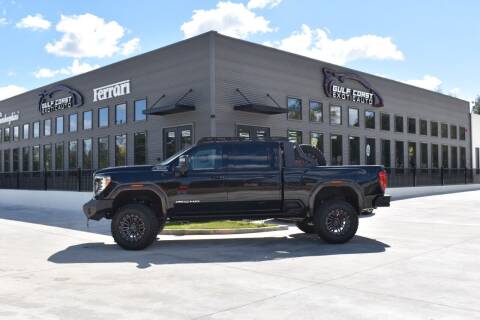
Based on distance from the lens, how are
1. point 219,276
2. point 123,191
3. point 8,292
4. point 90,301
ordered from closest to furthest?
point 90,301 → point 8,292 → point 219,276 → point 123,191

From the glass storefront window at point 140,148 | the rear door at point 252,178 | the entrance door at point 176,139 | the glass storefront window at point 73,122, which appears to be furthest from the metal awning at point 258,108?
the glass storefront window at point 73,122

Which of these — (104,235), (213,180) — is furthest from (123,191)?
(104,235)

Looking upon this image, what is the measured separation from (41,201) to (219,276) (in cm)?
1879

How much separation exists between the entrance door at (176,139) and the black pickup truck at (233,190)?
1012 centimetres

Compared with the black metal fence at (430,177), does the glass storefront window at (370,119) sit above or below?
above

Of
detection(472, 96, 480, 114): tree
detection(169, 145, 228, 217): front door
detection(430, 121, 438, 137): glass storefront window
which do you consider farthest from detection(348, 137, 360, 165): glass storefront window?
detection(472, 96, 480, 114): tree

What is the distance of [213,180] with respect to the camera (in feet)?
34.5

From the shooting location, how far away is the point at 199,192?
34.3ft

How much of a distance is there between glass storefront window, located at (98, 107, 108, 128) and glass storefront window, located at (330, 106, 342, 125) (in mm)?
11591

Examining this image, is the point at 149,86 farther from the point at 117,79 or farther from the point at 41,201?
the point at 41,201

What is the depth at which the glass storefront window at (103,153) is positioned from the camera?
84.9ft

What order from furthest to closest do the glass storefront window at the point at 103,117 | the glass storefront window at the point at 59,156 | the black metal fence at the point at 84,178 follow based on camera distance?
1. the glass storefront window at the point at 59,156
2. the glass storefront window at the point at 103,117
3. the black metal fence at the point at 84,178

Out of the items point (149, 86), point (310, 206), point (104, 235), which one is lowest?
point (104, 235)

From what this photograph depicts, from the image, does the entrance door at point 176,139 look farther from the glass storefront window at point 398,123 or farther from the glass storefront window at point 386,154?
the glass storefront window at point 398,123
